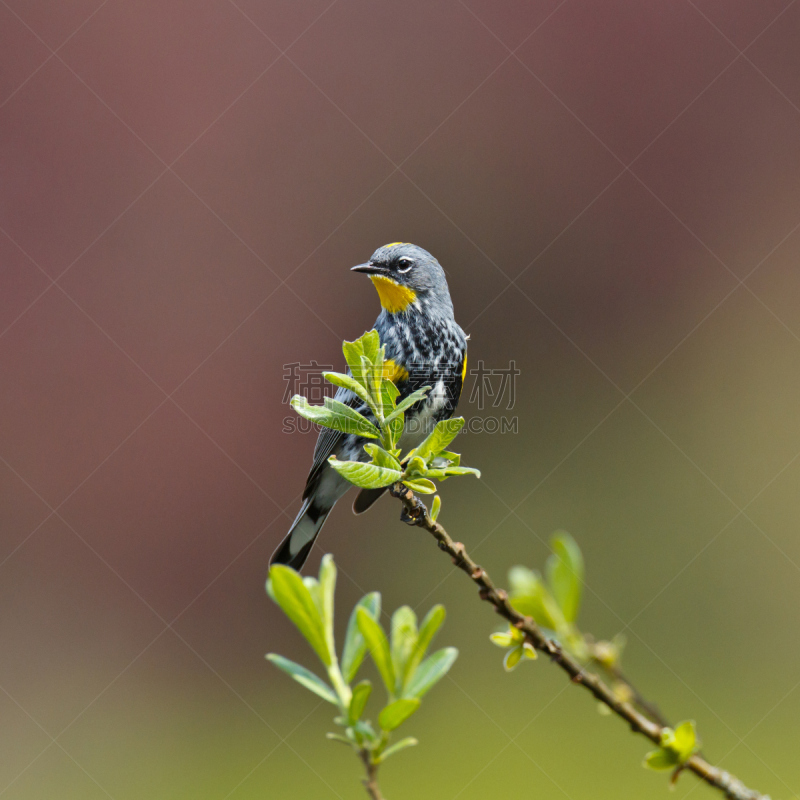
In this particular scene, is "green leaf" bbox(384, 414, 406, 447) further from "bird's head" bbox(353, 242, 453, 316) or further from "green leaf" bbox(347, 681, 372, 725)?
"bird's head" bbox(353, 242, 453, 316)

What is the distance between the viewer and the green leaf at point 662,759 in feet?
2.00

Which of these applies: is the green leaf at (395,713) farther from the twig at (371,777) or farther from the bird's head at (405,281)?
the bird's head at (405,281)

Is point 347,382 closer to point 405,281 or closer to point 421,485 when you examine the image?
point 421,485

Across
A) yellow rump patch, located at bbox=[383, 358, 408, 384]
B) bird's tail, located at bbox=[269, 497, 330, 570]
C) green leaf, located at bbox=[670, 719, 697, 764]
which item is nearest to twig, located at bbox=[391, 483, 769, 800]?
green leaf, located at bbox=[670, 719, 697, 764]

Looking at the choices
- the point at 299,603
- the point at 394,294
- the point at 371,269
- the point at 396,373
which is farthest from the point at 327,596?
the point at 394,294

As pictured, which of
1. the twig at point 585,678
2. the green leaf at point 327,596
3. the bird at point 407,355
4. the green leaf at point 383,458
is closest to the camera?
the twig at point 585,678

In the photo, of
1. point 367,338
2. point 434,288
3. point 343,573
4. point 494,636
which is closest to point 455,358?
point 434,288

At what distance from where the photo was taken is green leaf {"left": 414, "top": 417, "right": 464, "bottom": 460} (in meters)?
0.83

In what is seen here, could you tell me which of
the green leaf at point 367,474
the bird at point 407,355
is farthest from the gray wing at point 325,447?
the green leaf at point 367,474

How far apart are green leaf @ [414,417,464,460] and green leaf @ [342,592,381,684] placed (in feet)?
0.62

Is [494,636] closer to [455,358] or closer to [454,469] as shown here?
[454,469]

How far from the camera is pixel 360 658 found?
0.68m

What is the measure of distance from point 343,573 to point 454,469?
158 inches

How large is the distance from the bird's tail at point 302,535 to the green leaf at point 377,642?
69.4 inches
